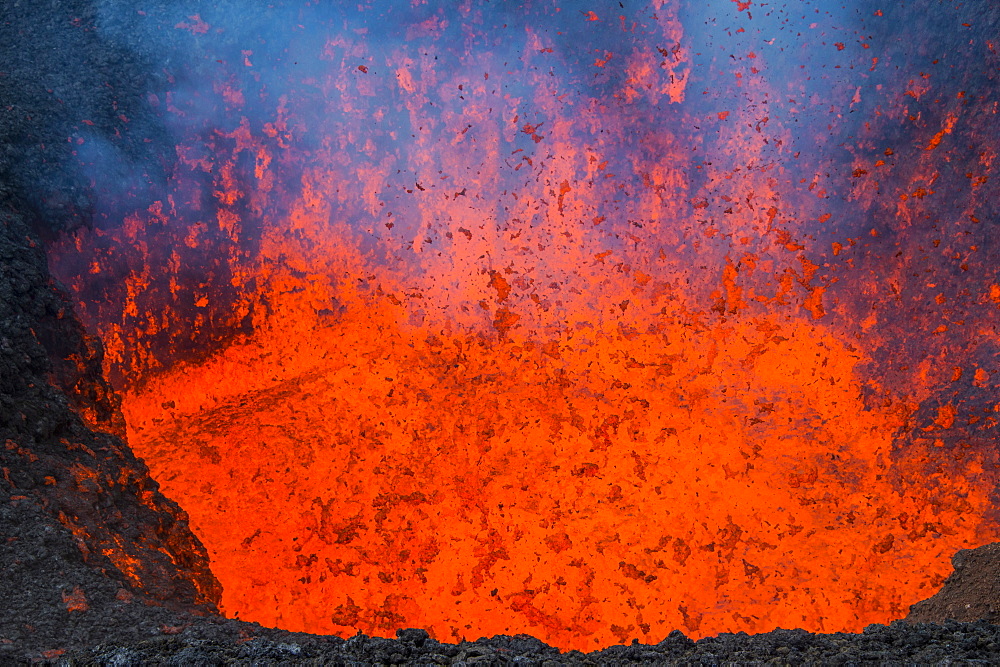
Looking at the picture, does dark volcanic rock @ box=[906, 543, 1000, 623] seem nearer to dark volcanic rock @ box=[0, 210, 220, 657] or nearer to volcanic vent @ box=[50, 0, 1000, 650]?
volcanic vent @ box=[50, 0, 1000, 650]

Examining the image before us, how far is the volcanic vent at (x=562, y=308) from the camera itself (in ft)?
25.4

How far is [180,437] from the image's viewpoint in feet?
26.6

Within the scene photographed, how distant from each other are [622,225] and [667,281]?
2.76 feet

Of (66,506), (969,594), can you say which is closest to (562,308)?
(969,594)

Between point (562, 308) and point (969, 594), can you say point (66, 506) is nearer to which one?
point (562, 308)

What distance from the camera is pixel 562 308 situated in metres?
8.79

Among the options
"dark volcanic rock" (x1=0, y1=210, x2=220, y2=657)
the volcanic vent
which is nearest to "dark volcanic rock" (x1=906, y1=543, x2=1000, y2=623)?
the volcanic vent

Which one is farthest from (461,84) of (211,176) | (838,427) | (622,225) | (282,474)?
(838,427)

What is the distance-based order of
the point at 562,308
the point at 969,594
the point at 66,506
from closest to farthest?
the point at 66,506
the point at 969,594
the point at 562,308

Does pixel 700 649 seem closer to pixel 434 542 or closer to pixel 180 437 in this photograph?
pixel 434 542

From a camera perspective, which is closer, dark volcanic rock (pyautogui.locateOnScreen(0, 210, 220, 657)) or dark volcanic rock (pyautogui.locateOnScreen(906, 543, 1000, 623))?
dark volcanic rock (pyautogui.locateOnScreen(0, 210, 220, 657))

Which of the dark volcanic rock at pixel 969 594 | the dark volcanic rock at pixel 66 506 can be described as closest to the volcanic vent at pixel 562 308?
the dark volcanic rock at pixel 66 506

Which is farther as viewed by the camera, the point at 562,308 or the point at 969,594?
the point at 562,308

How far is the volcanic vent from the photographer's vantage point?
7.75 metres
